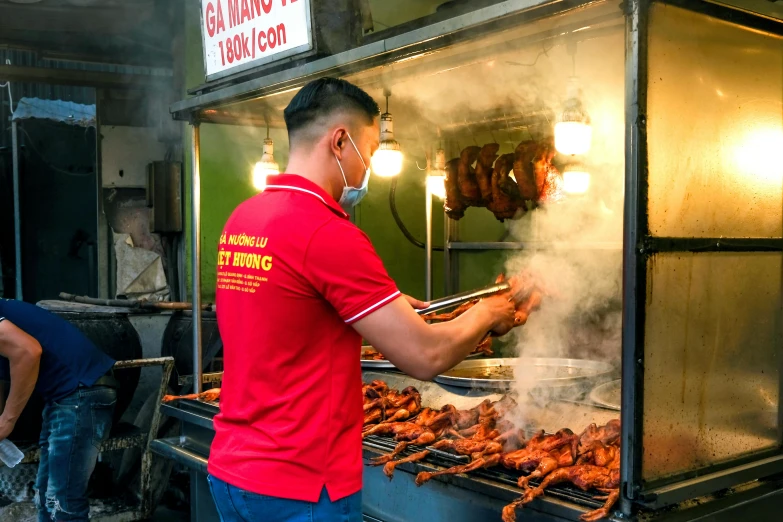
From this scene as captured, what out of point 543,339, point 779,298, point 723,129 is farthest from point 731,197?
point 543,339

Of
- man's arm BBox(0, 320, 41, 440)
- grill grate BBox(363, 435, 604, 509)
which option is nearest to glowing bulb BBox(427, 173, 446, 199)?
grill grate BBox(363, 435, 604, 509)

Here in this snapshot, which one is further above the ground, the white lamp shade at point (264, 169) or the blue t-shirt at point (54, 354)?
the white lamp shade at point (264, 169)

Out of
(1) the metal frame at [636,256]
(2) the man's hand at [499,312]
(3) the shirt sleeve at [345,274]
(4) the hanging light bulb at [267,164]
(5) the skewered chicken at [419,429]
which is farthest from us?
(4) the hanging light bulb at [267,164]

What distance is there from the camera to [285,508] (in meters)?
2.16

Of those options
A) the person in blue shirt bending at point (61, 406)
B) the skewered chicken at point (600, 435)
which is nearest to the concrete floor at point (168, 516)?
the person in blue shirt bending at point (61, 406)

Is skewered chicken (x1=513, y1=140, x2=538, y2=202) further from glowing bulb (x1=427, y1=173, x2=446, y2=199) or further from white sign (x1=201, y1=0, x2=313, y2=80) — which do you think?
white sign (x1=201, y1=0, x2=313, y2=80)

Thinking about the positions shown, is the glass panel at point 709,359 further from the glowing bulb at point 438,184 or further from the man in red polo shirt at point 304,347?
the glowing bulb at point 438,184

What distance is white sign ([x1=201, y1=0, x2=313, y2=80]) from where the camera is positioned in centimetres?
368

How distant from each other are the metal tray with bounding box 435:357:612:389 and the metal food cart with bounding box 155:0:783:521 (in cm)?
84

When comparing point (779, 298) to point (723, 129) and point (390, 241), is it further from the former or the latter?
point (390, 241)

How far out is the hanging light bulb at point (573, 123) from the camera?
10.8 feet

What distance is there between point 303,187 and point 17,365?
2945mm

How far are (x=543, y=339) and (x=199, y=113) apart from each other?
8.04ft

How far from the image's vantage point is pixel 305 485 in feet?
7.04
